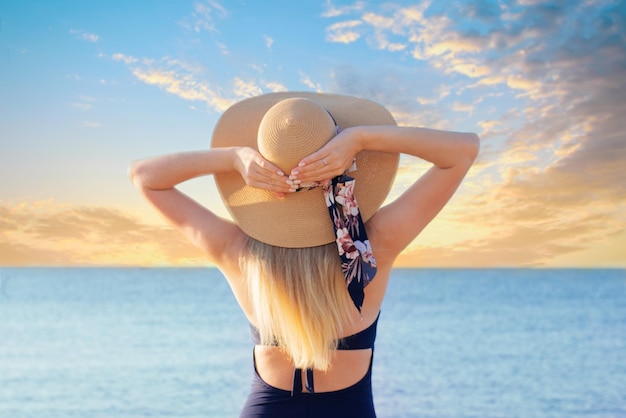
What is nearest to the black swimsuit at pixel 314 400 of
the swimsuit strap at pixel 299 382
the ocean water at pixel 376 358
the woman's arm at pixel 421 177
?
the swimsuit strap at pixel 299 382

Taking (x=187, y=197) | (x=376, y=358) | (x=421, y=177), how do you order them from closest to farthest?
(x=421, y=177) < (x=187, y=197) < (x=376, y=358)

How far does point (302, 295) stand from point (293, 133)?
1.45ft

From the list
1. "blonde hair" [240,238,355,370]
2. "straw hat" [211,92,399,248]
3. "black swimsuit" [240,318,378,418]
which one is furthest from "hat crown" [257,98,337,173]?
"black swimsuit" [240,318,378,418]

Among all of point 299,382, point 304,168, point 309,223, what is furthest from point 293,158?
point 299,382

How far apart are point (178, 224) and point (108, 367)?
10.2m

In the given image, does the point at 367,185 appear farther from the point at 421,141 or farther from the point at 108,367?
the point at 108,367

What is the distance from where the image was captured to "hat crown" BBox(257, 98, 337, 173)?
173 centimetres

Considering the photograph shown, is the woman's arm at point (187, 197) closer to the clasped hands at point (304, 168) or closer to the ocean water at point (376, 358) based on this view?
the clasped hands at point (304, 168)

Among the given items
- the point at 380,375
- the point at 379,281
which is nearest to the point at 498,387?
the point at 380,375

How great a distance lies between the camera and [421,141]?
70.8 inches

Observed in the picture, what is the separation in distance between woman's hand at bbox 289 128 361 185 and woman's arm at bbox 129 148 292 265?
0.20m

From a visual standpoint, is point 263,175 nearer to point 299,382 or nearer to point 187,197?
point 187,197

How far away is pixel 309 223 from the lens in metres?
1.81

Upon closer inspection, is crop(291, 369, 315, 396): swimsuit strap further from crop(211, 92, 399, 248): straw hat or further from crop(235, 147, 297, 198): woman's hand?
crop(235, 147, 297, 198): woman's hand
